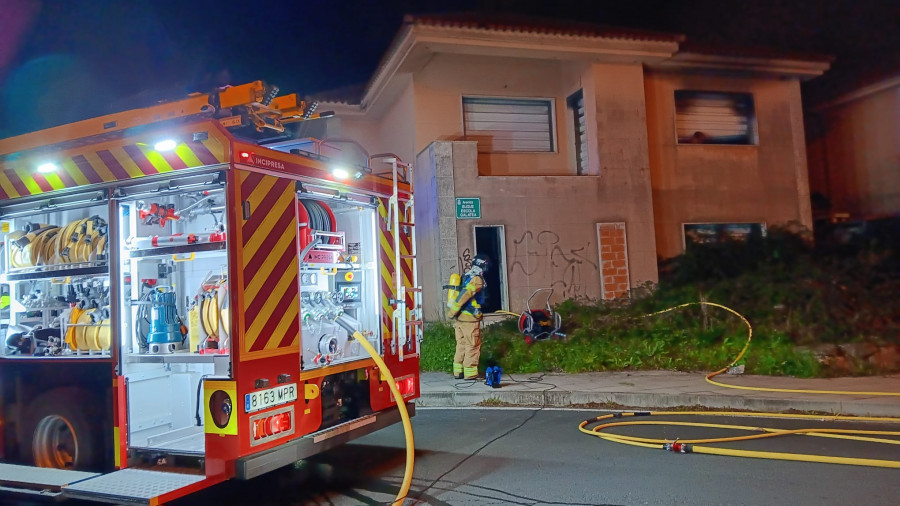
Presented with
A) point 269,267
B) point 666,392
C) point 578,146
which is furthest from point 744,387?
point 578,146

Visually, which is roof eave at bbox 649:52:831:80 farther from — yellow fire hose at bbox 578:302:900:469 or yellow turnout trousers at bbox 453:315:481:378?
yellow fire hose at bbox 578:302:900:469

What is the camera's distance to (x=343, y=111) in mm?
17109

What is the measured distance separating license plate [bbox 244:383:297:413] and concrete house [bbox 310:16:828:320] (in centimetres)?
814

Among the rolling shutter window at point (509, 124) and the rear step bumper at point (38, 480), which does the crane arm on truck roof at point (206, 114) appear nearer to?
the rear step bumper at point (38, 480)

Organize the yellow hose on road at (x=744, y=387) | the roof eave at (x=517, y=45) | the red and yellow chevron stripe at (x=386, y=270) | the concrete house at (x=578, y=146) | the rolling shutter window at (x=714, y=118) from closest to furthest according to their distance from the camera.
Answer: the red and yellow chevron stripe at (x=386, y=270) → the yellow hose on road at (x=744, y=387) → the roof eave at (x=517, y=45) → the concrete house at (x=578, y=146) → the rolling shutter window at (x=714, y=118)

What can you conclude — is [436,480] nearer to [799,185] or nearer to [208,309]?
[208,309]

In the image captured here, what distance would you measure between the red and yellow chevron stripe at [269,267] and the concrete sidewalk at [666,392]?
467cm

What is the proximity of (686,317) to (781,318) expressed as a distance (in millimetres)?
Result: 1344

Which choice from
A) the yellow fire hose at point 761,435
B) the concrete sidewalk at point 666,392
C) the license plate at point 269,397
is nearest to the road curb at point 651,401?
the concrete sidewalk at point 666,392

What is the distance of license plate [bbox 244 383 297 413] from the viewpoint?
4.57 metres

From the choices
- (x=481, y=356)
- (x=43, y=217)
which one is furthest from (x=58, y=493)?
(x=481, y=356)

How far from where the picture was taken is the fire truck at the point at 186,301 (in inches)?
182

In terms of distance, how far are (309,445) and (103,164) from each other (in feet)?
7.91

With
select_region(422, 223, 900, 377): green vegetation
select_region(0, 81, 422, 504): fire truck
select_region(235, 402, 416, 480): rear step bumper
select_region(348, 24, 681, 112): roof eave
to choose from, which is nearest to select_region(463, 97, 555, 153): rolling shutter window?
select_region(348, 24, 681, 112): roof eave
